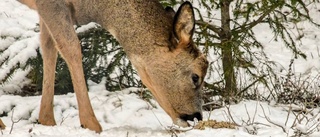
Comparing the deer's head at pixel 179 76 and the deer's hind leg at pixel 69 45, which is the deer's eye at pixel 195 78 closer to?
the deer's head at pixel 179 76

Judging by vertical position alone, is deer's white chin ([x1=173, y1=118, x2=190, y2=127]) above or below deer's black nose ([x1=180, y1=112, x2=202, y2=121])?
below

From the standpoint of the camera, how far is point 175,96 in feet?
20.3

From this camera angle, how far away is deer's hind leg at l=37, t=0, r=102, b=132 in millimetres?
6211

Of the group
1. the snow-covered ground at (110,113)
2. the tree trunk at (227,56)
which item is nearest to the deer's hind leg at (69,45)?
the snow-covered ground at (110,113)

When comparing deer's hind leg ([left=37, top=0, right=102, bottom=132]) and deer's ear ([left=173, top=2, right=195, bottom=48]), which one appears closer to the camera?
deer's ear ([left=173, top=2, right=195, bottom=48])

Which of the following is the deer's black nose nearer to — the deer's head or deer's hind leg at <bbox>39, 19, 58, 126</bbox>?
the deer's head

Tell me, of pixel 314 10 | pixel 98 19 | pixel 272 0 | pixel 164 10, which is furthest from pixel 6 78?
pixel 314 10

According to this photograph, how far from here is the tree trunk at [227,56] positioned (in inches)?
318

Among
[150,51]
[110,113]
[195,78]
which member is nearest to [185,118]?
[195,78]

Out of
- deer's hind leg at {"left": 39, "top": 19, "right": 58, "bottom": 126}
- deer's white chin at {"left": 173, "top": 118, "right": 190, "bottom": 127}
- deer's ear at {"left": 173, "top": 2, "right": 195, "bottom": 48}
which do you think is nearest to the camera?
deer's ear at {"left": 173, "top": 2, "right": 195, "bottom": 48}

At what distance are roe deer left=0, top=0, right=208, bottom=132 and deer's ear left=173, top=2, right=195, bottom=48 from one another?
1 centimetres

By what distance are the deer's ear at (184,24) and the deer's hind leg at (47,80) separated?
5.84 ft

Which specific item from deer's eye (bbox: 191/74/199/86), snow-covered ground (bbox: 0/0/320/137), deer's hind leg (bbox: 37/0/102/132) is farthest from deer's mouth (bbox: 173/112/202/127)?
deer's hind leg (bbox: 37/0/102/132)

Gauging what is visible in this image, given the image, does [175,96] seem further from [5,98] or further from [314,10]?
[314,10]
